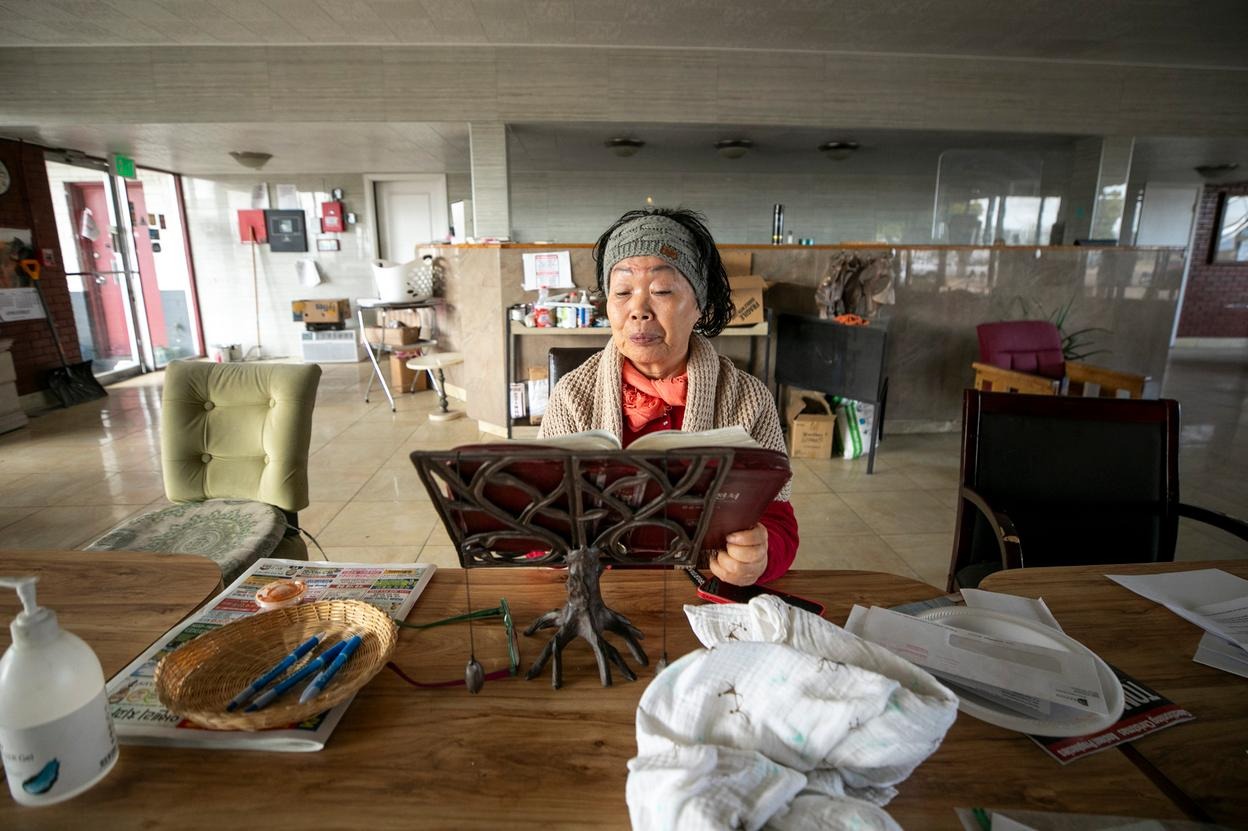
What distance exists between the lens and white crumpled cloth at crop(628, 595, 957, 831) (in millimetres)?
554

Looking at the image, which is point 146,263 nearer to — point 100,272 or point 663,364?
point 100,272

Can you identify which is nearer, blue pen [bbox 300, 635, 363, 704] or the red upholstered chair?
blue pen [bbox 300, 635, 363, 704]

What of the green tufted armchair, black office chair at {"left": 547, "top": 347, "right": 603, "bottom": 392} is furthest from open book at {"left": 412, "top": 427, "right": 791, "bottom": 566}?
the green tufted armchair

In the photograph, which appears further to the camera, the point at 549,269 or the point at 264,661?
the point at 549,269

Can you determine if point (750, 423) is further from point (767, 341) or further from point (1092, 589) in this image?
point (767, 341)

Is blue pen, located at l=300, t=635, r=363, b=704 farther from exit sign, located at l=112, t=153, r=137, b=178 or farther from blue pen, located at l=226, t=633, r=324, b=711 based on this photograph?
exit sign, located at l=112, t=153, r=137, b=178

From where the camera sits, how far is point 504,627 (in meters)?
0.96

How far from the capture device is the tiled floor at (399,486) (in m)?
2.93

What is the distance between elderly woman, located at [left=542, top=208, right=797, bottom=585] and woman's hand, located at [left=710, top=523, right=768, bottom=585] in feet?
0.49

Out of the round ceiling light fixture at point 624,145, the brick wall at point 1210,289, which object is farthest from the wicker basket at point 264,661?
the brick wall at point 1210,289

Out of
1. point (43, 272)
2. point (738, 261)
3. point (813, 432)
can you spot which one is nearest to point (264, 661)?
point (813, 432)

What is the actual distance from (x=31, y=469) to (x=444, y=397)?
2.69 metres

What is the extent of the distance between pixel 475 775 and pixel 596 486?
1.13ft

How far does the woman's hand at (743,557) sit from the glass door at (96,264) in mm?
7728
